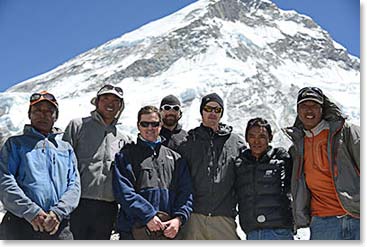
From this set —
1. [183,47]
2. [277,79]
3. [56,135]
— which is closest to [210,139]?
[56,135]

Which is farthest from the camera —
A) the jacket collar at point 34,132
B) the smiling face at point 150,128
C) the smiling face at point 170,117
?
the smiling face at point 170,117

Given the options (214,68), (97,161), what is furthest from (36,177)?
(214,68)

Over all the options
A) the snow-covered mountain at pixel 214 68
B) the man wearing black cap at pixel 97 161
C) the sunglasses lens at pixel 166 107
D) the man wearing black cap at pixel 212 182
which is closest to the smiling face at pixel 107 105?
the man wearing black cap at pixel 97 161

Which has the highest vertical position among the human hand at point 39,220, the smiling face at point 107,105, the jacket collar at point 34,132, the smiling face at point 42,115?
the smiling face at point 107,105

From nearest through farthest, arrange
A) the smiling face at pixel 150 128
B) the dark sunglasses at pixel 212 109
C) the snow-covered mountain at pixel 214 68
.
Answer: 1. the smiling face at pixel 150 128
2. the dark sunglasses at pixel 212 109
3. the snow-covered mountain at pixel 214 68

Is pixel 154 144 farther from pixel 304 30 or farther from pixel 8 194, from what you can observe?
pixel 304 30

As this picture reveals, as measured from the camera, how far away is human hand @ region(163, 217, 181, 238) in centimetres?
384

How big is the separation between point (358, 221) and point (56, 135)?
220cm

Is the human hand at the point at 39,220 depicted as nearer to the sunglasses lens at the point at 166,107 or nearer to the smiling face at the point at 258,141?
the sunglasses lens at the point at 166,107

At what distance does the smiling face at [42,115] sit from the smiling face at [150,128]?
0.64 metres

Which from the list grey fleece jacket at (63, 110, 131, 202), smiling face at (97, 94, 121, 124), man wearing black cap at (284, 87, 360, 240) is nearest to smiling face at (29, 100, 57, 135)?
grey fleece jacket at (63, 110, 131, 202)

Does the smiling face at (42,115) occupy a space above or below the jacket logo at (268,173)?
above

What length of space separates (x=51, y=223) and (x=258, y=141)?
1603 mm

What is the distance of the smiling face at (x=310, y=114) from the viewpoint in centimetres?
397
